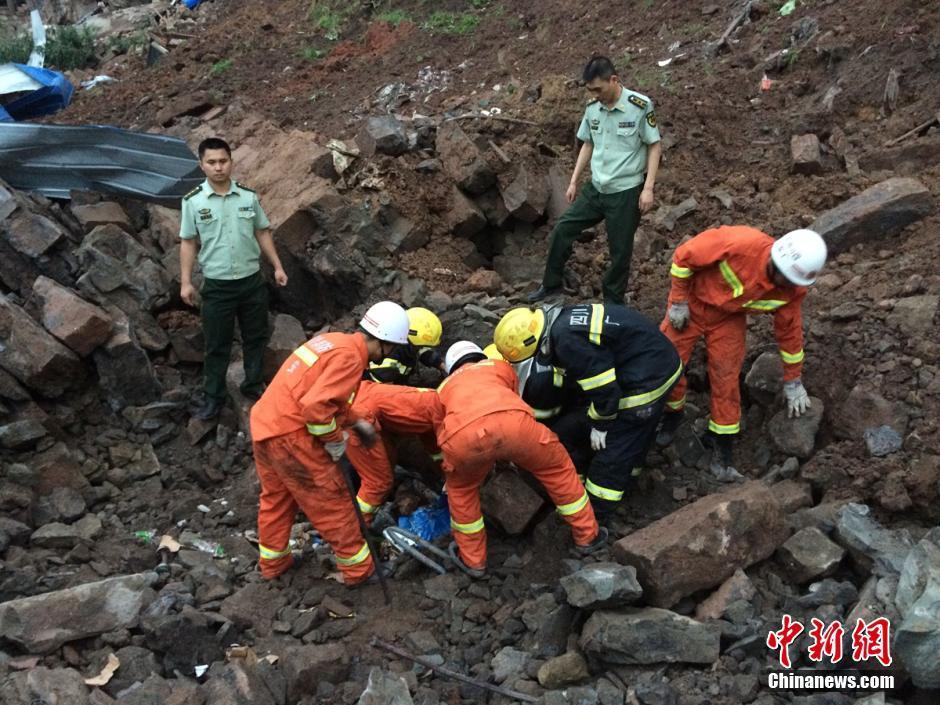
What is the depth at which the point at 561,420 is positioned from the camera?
5.36 metres

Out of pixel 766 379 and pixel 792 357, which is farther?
pixel 766 379

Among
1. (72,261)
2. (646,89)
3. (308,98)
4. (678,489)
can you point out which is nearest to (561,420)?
(678,489)

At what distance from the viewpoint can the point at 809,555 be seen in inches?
171

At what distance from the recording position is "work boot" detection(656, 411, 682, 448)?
5574mm

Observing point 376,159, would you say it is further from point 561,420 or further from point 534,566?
point 534,566

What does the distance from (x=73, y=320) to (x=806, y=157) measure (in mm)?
6333

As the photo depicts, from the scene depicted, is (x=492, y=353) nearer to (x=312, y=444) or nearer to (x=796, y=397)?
(x=312, y=444)

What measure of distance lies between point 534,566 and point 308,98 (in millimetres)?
7359

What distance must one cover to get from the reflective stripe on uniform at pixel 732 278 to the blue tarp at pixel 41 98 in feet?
32.9

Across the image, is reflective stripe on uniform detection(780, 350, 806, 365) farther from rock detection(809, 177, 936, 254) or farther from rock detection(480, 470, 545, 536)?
rock detection(480, 470, 545, 536)

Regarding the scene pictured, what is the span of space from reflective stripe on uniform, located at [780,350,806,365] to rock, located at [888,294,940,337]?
78 cm

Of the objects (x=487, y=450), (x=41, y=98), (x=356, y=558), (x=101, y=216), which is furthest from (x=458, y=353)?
(x=41, y=98)

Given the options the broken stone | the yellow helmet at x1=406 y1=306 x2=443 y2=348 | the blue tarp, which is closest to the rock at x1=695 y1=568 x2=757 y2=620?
the yellow helmet at x1=406 y1=306 x2=443 y2=348

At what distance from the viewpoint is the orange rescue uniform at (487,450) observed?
175 inches
